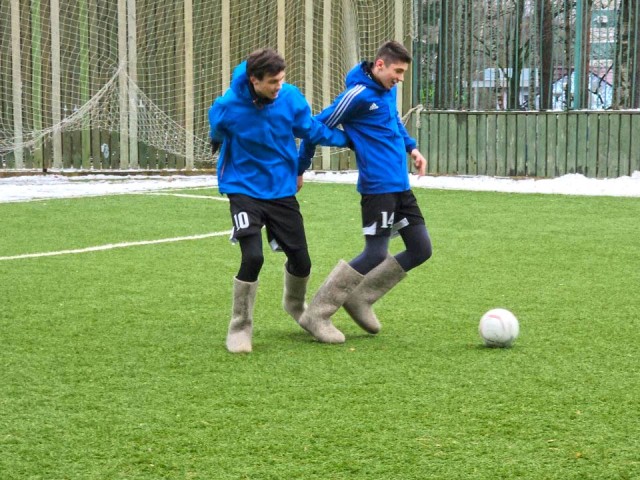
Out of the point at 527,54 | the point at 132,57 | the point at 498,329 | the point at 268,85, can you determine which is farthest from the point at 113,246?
the point at 527,54

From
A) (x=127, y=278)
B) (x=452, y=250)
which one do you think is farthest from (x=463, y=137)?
(x=127, y=278)

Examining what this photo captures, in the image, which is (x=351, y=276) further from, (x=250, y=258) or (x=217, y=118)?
(x=217, y=118)

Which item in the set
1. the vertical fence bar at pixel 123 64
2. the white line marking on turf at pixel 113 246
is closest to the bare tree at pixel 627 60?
the vertical fence bar at pixel 123 64

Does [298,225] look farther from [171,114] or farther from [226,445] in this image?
[171,114]

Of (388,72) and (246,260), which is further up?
Answer: (388,72)

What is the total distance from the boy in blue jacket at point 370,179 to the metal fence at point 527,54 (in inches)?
443

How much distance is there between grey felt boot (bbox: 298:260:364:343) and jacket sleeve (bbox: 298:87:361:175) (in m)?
0.58

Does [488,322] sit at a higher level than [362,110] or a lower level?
lower

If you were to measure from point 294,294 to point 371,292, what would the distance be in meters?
0.41

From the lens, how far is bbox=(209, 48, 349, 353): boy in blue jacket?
5539mm

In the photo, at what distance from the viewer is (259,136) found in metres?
5.58

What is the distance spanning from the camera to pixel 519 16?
1691 cm

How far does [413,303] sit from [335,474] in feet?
10.7

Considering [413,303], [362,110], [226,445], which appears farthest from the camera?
[413,303]
